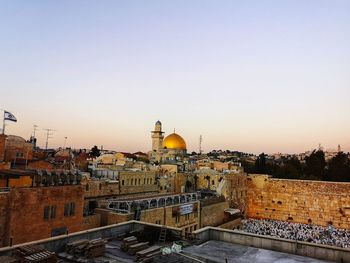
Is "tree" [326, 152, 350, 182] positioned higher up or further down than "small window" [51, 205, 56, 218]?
Answer: higher up

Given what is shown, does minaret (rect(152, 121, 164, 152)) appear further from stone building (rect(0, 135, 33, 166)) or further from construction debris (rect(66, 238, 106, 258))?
construction debris (rect(66, 238, 106, 258))

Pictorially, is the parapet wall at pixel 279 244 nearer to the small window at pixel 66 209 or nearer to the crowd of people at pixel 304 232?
the small window at pixel 66 209

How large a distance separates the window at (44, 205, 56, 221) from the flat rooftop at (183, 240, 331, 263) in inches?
424

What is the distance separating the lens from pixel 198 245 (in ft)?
36.2

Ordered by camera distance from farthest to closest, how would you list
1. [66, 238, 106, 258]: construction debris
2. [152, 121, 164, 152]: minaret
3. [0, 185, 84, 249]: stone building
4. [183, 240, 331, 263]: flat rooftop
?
[152, 121, 164, 152]: minaret < [0, 185, 84, 249]: stone building < [183, 240, 331, 263]: flat rooftop < [66, 238, 106, 258]: construction debris

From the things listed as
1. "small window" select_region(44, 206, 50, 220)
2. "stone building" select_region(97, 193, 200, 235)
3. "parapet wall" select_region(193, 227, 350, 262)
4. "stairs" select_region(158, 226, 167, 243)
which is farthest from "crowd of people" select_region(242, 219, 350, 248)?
"stairs" select_region(158, 226, 167, 243)

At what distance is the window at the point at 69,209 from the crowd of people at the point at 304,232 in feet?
72.9

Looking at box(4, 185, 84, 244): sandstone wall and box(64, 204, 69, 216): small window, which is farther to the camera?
box(64, 204, 69, 216): small window

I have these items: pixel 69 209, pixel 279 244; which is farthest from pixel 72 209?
pixel 279 244

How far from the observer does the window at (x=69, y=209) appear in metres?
19.7

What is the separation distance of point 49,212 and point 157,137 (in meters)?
42.2

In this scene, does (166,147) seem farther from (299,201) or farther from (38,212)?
(38,212)

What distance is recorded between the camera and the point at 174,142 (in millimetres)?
63906

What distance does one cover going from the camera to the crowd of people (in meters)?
34.3
